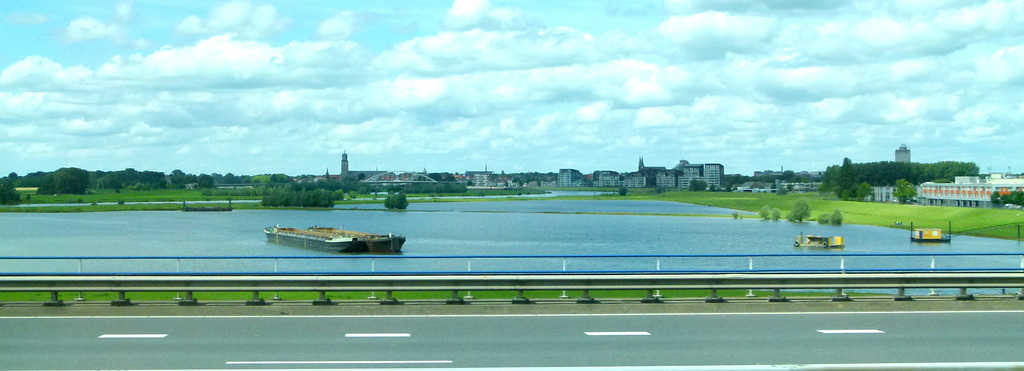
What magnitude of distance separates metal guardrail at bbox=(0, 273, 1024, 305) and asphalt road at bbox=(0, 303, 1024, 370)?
0.56 meters

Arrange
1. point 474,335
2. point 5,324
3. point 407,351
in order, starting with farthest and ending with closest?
point 5,324
point 474,335
point 407,351

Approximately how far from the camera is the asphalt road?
12000 millimetres

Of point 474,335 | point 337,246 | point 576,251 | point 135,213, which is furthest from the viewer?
point 135,213

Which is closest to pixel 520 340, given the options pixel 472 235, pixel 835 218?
pixel 472 235

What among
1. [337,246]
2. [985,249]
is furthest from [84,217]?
[985,249]

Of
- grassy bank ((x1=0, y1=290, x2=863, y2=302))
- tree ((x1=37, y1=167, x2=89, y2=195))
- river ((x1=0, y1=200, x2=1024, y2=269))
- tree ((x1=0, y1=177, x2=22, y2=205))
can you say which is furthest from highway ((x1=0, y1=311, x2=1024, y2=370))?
tree ((x1=37, y1=167, x2=89, y2=195))

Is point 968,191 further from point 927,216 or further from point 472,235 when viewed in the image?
point 472,235

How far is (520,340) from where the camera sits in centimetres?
1383

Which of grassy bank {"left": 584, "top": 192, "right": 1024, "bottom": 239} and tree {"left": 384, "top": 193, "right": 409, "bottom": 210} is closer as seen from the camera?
grassy bank {"left": 584, "top": 192, "right": 1024, "bottom": 239}

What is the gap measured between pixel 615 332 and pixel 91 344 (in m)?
8.40

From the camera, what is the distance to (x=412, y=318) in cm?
1620

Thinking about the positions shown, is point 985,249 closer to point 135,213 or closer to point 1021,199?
point 1021,199

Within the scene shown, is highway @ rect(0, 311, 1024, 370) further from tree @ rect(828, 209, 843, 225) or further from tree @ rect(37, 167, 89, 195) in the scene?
tree @ rect(37, 167, 89, 195)

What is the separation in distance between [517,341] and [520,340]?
10cm
